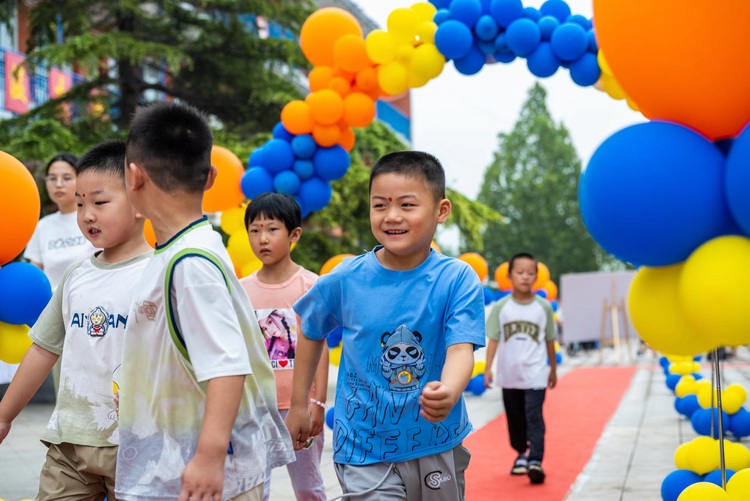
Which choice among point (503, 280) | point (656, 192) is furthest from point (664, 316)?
point (503, 280)

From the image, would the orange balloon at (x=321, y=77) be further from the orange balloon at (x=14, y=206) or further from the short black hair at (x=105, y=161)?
the short black hair at (x=105, y=161)

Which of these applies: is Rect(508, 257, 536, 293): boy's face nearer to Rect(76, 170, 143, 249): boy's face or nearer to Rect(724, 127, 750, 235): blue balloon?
Rect(724, 127, 750, 235): blue balloon

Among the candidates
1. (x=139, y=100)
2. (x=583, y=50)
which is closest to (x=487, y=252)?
(x=139, y=100)

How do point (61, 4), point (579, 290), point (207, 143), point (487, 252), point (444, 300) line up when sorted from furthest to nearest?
point (487, 252), point (579, 290), point (61, 4), point (444, 300), point (207, 143)

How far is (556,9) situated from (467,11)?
29.2 inches

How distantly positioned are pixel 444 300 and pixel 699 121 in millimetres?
1047

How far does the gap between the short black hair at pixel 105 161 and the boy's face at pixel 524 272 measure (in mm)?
4258

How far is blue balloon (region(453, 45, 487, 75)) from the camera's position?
7.59m

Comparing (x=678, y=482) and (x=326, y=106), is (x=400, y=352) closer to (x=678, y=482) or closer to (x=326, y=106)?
(x=678, y=482)

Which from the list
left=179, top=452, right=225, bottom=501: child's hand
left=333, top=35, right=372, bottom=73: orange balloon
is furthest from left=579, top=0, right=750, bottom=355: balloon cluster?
left=333, top=35, right=372, bottom=73: orange balloon

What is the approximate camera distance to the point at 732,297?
9.79 feet

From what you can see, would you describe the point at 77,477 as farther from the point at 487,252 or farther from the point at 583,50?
the point at 487,252

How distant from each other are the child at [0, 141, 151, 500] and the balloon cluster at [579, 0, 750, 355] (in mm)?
1628

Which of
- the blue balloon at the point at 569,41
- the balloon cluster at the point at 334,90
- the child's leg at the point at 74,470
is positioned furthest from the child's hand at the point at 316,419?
the blue balloon at the point at 569,41
